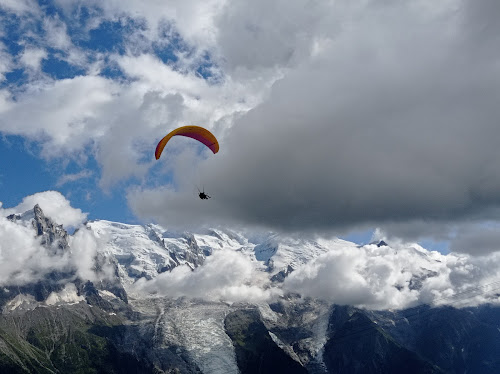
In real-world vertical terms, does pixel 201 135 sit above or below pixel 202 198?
above

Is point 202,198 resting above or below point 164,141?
below

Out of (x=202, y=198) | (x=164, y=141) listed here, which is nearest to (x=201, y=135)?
(x=164, y=141)

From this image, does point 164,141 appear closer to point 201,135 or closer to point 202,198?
point 201,135

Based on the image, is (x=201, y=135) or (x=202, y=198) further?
(x=201, y=135)
